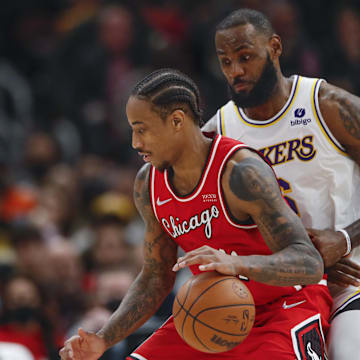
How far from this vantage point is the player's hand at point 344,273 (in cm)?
426

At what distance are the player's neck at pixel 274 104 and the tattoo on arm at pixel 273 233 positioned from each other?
37.1 inches

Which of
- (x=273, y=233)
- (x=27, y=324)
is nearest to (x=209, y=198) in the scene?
(x=273, y=233)

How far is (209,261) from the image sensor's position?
130 inches

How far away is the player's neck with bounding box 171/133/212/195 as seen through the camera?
3.84 m

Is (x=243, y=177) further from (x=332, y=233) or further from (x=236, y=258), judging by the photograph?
(x=332, y=233)

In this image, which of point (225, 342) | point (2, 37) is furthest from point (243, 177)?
point (2, 37)

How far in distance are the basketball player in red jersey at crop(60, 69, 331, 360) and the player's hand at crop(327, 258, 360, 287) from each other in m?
0.17

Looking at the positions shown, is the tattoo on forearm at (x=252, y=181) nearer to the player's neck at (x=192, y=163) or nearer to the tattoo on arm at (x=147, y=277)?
the player's neck at (x=192, y=163)

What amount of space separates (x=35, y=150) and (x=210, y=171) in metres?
5.99

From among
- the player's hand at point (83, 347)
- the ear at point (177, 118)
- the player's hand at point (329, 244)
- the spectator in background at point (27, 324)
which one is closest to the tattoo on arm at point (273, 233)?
the ear at point (177, 118)

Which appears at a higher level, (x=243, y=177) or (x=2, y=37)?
(x=2, y=37)

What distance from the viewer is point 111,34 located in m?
9.84

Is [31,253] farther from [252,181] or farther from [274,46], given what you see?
[252,181]

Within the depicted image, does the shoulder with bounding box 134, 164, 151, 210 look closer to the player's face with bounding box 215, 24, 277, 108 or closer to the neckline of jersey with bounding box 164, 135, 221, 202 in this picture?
the neckline of jersey with bounding box 164, 135, 221, 202
